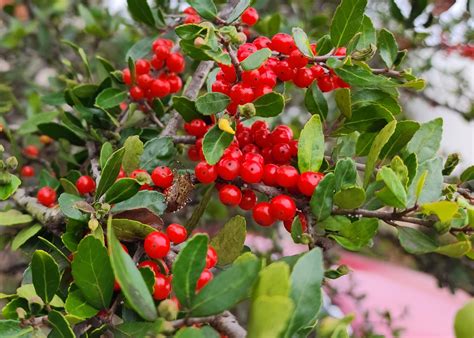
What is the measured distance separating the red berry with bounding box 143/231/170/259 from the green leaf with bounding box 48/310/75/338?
137 millimetres

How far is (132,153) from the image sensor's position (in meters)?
0.89

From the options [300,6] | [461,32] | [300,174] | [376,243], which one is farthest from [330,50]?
[376,243]

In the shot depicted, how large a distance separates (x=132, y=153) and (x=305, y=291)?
0.40 metres

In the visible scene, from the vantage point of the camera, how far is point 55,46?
1.95m

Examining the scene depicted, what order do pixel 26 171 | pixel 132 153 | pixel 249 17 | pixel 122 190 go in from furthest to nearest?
pixel 26 171, pixel 249 17, pixel 132 153, pixel 122 190

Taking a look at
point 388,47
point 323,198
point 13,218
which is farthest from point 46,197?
point 388,47

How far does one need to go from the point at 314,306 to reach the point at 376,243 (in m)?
1.64

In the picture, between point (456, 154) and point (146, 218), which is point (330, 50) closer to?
point (456, 154)

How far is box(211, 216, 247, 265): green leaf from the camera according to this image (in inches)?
32.3

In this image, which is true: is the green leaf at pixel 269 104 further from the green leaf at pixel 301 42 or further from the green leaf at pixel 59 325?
the green leaf at pixel 59 325

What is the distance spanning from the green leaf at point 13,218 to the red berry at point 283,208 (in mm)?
444

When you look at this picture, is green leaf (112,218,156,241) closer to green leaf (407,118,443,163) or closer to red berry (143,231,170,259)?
red berry (143,231,170,259)

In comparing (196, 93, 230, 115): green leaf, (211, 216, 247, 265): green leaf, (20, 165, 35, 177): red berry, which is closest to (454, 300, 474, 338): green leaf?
(211, 216, 247, 265): green leaf

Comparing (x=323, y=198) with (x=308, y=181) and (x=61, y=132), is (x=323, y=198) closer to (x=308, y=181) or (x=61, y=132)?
(x=308, y=181)
